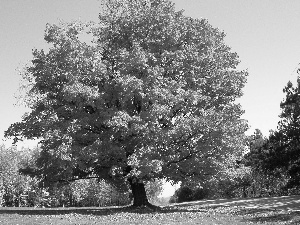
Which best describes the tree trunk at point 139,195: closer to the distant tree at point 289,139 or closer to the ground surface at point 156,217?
the ground surface at point 156,217

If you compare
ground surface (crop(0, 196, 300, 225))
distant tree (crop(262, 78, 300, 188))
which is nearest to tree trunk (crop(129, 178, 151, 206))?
ground surface (crop(0, 196, 300, 225))

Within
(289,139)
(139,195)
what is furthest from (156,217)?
(289,139)

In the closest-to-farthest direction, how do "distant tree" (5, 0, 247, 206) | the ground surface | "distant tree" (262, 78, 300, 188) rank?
1. the ground surface
2. "distant tree" (5, 0, 247, 206)
3. "distant tree" (262, 78, 300, 188)

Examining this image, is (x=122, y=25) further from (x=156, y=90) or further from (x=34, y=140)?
(x=34, y=140)

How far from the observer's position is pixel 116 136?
26.5 meters

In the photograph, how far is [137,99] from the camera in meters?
27.3

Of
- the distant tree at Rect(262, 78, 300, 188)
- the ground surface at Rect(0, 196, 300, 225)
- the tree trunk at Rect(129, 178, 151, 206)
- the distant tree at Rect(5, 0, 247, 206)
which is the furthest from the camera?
the distant tree at Rect(262, 78, 300, 188)

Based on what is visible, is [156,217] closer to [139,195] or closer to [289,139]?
[139,195]

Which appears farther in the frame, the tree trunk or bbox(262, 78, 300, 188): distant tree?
bbox(262, 78, 300, 188): distant tree

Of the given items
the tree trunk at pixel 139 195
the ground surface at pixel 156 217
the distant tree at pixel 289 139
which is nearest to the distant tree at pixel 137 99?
the tree trunk at pixel 139 195

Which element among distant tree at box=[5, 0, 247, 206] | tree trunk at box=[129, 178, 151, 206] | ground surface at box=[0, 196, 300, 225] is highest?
distant tree at box=[5, 0, 247, 206]

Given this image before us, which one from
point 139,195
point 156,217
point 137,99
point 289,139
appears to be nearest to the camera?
point 156,217

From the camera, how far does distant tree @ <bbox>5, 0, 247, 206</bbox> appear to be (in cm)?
2500

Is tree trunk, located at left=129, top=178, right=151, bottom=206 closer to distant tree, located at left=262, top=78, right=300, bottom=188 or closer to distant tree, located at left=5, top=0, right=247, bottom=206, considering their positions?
distant tree, located at left=5, top=0, right=247, bottom=206
